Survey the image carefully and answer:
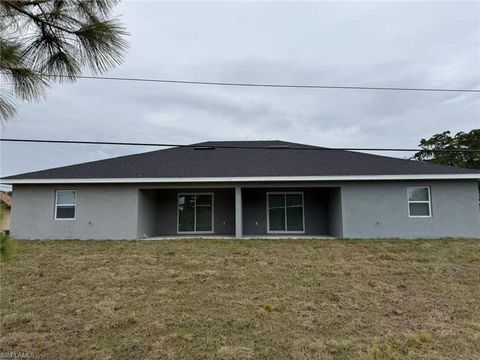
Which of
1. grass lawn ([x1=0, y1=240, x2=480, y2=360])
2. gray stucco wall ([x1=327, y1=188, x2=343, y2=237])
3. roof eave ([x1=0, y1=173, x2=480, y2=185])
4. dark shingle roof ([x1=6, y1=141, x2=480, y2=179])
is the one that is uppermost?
dark shingle roof ([x1=6, y1=141, x2=480, y2=179])

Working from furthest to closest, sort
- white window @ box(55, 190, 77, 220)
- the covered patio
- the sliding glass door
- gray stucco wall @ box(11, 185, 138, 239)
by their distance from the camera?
the sliding glass door, the covered patio, white window @ box(55, 190, 77, 220), gray stucco wall @ box(11, 185, 138, 239)

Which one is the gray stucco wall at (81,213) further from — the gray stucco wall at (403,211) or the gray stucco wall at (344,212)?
the gray stucco wall at (403,211)

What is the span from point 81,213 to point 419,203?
42.7 feet

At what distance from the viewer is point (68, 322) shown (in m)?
5.11

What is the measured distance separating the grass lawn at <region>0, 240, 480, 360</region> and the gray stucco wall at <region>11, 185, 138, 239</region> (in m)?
2.23

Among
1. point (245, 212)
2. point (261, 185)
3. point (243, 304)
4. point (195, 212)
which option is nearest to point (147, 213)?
point (195, 212)

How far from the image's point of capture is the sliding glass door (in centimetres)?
1457

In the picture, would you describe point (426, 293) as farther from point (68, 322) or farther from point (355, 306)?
point (68, 322)

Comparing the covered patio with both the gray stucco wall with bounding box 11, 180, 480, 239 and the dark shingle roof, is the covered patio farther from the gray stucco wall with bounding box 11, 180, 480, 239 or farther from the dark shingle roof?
the gray stucco wall with bounding box 11, 180, 480, 239

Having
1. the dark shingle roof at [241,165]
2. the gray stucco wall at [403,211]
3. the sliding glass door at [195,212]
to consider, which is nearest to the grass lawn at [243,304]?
the gray stucco wall at [403,211]

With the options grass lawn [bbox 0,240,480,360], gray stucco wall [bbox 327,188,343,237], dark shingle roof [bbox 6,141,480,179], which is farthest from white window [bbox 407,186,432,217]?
gray stucco wall [bbox 327,188,343,237]

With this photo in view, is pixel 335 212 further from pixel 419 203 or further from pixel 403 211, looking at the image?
pixel 419 203

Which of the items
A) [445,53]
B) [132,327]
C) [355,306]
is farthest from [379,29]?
[132,327]

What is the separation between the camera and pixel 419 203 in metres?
12.6
